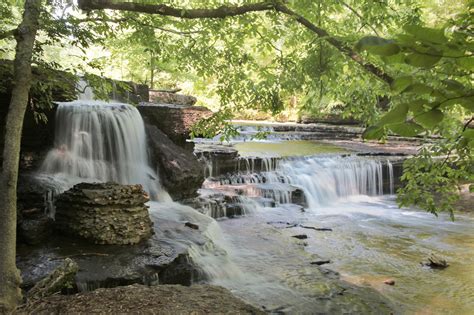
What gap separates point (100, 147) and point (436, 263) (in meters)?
6.99

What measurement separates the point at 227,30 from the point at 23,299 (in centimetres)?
451

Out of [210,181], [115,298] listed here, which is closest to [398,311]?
[115,298]

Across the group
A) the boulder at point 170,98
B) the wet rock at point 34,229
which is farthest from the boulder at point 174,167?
the boulder at point 170,98

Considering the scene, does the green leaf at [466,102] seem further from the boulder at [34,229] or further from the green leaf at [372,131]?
the boulder at [34,229]

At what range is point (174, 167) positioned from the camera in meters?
9.39

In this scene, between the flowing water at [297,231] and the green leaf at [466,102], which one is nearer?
the green leaf at [466,102]

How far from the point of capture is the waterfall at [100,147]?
828cm

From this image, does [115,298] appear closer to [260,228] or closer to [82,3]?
[82,3]

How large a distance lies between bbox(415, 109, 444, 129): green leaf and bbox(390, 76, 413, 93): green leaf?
0.07m

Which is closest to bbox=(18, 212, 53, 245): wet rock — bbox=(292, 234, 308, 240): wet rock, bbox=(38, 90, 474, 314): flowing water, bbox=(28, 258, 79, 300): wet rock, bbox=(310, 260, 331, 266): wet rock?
bbox=(38, 90, 474, 314): flowing water

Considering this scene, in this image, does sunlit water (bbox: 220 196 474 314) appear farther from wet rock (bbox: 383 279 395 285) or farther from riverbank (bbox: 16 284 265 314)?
riverbank (bbox: 16 284 265 314)

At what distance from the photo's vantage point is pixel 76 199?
601cm

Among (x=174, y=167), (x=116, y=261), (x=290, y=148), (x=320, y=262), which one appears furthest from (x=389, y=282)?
(x=290, y=148)

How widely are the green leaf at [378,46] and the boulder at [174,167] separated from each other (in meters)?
8.60
